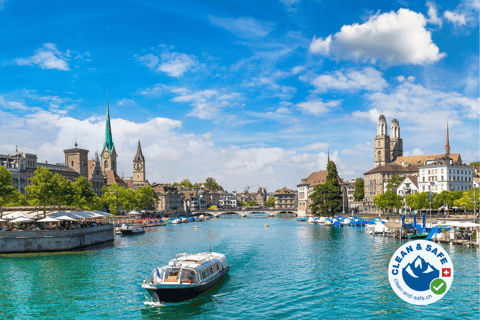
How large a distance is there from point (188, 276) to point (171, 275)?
1.25m

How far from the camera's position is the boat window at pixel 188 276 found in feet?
103

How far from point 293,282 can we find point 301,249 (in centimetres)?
2590

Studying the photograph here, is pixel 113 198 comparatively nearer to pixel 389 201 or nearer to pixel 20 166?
pixel 20 166

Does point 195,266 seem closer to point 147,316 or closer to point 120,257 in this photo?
point 147,316

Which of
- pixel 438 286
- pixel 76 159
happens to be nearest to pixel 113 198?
pixel 76 159

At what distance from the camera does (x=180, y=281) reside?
31.2 meters

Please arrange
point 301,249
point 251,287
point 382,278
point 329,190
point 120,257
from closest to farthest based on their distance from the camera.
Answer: point 251,287
point 382,278
point 120,257
point 301,249
point 329,190

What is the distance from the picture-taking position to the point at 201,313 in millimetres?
28984

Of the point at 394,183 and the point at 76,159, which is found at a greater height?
the point at 76,159

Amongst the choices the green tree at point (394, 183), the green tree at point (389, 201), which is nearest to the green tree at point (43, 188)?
the green tree at point (389, 201)

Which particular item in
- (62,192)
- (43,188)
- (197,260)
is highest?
(43,188)

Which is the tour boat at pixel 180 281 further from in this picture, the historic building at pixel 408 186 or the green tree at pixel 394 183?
the green tree at pixel 394 183

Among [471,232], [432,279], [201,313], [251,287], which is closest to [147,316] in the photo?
[201,313]

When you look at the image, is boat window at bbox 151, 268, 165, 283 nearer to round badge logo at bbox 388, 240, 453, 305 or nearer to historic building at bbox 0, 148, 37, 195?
round badge logo at bbox 388, 240, 453, 305
